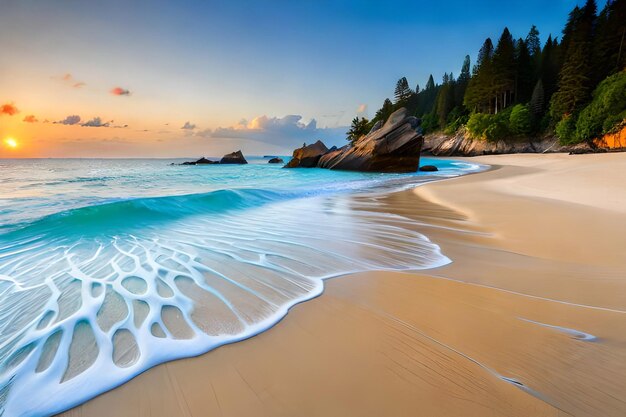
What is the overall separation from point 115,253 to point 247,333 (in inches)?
119

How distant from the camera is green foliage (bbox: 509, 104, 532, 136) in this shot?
3928cm

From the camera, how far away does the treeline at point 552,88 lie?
30078 mm

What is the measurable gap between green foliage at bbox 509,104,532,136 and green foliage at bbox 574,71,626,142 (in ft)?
27.0

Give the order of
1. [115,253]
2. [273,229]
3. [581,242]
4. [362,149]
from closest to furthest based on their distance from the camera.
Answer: [581,242], [115,253], [273,229], [362,149]

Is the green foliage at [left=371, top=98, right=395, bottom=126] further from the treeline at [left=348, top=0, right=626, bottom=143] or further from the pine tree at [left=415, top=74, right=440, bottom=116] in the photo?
the pine tree at [left=415, top=74, right=440, bottom=116]

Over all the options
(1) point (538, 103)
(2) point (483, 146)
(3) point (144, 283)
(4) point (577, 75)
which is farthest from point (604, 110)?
(3) point (144, 283)

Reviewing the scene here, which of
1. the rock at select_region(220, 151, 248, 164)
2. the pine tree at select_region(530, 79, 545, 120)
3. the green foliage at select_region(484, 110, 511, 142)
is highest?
the pine tree at select_region(530, 79, 545, 120)

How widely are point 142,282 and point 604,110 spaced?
143 feet

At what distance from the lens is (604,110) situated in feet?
92.2

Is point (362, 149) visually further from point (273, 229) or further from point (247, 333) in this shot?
point (247, 333)

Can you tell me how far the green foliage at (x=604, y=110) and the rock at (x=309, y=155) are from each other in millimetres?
30284

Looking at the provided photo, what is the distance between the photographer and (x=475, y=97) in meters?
48.2

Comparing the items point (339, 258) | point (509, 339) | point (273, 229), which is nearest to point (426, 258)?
point (339, 258)

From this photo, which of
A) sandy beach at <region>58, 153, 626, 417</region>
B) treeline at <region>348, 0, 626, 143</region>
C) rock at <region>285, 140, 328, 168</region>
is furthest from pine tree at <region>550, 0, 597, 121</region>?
sandy beach at <region>58, 153, 626, 417</region>
